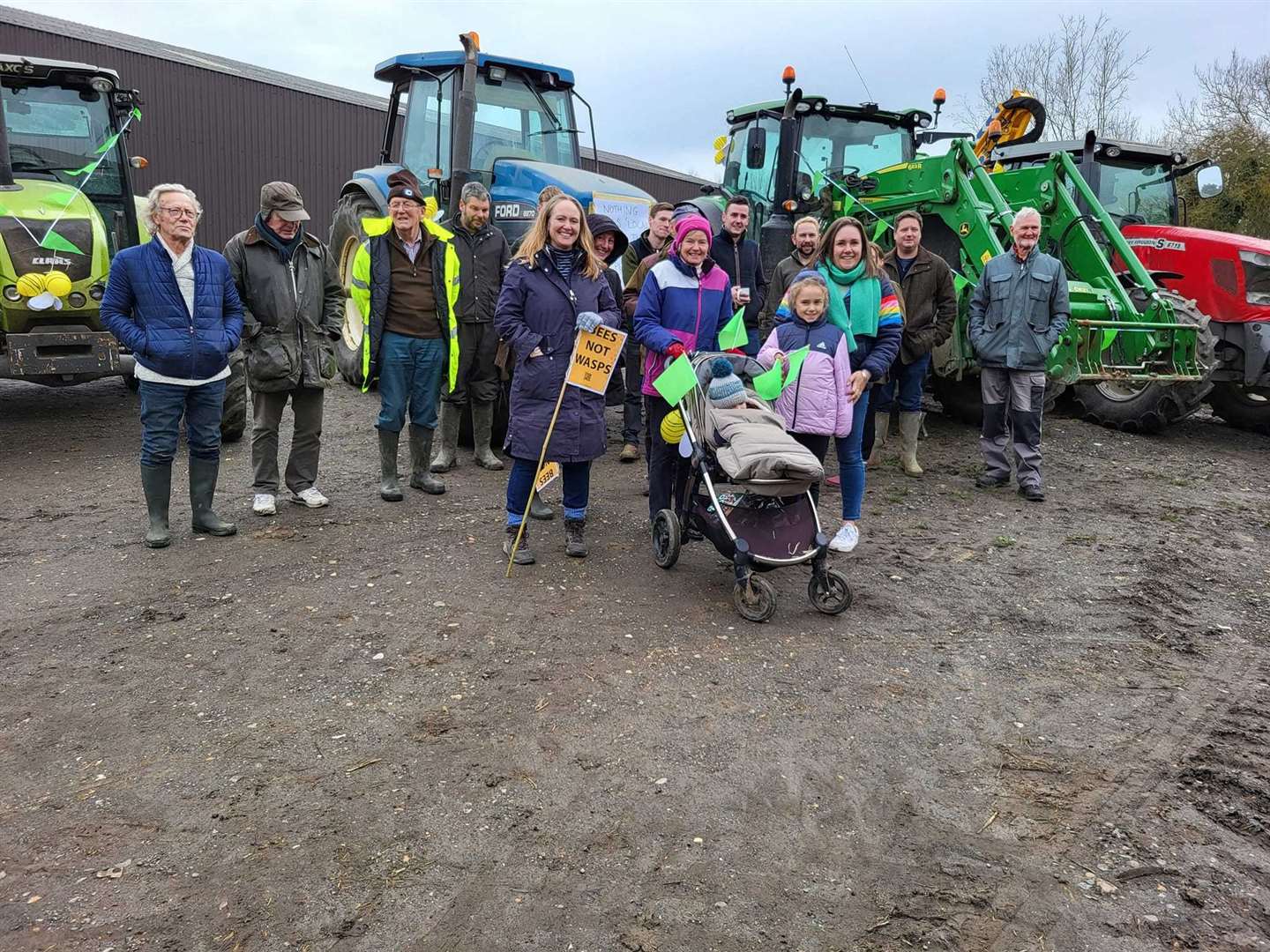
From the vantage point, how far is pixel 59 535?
17.0ft

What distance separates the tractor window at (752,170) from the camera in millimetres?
9062

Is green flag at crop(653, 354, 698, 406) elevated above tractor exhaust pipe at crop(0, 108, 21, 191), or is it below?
below

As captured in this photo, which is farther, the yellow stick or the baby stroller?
the yellow stick

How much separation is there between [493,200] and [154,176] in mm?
9318

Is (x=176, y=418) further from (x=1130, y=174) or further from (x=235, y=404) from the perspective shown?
(x=1130, y=174)

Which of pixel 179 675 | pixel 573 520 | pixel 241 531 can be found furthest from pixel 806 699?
pixel 241 531

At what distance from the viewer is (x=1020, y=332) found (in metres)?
6.29

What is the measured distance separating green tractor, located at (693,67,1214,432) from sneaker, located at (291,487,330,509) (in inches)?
187

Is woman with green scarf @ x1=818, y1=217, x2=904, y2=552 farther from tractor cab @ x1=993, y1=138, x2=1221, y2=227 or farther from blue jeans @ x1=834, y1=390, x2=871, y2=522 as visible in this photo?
tractor cab @ x1=993, y1=138, x2=1221, y2=227

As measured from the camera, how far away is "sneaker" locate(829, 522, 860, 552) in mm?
5172

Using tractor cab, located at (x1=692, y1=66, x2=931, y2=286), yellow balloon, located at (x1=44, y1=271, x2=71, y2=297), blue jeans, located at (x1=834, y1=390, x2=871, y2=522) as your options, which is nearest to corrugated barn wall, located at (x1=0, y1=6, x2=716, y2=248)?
tractor cab, located at (x1=692, y1=66, x2=931, y2=286)

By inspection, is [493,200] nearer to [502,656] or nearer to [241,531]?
[241,531]

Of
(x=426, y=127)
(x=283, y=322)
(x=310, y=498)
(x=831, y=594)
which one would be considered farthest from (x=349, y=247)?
(x=831, y=594)

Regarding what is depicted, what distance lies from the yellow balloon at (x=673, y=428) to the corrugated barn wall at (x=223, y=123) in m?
9.50
